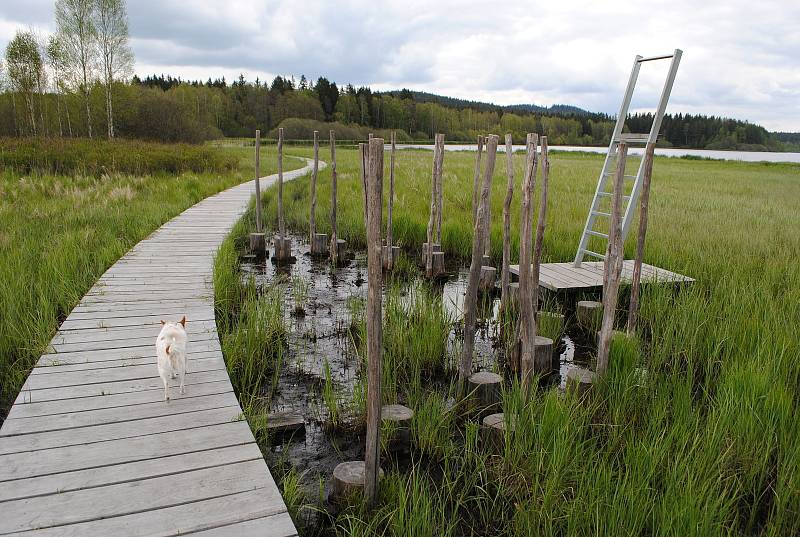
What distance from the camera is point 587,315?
21.8 feet

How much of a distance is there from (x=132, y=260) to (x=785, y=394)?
25.2 feet

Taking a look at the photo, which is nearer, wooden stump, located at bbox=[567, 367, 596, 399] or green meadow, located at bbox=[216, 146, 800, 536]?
green meadow, located at bbox=[216, 146, 800, 536]

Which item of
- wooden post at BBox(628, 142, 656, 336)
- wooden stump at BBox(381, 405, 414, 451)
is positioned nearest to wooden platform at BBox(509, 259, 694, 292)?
Result: wooden post at BBox(628, 142, 656, 336)

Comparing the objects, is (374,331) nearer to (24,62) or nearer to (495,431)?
(495,431)

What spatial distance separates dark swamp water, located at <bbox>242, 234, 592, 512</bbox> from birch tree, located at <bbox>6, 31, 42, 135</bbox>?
35.1 m

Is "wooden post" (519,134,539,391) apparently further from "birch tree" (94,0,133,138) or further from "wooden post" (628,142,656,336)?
"birch tree" (94,0,133,138)

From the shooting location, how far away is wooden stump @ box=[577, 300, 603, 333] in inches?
258

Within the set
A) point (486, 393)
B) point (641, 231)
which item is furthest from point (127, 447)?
point (641, 231)

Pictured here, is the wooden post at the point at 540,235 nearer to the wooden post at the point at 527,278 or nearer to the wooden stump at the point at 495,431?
the wooden post at the point at 527,278

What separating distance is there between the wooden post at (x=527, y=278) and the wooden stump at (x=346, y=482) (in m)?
1.63

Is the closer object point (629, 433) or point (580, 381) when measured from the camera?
point (629, 433)

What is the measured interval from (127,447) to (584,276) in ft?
20.0

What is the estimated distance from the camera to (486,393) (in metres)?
4.52

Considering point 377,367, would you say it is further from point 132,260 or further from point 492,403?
point 132,260
